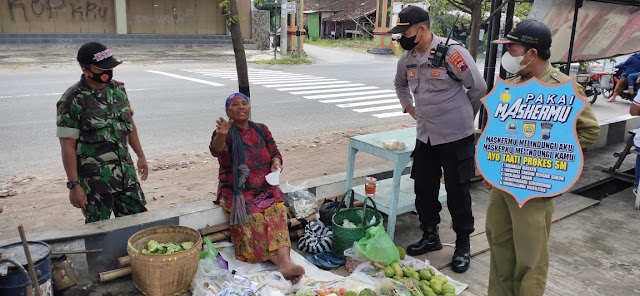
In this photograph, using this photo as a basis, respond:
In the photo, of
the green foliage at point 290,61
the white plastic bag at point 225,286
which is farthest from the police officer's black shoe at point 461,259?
the green foliage at point 290,61

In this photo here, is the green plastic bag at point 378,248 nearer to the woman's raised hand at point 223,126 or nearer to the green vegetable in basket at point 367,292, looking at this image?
the green vegetable in basket at point 367,292

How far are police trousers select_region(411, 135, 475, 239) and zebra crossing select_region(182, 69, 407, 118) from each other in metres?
6.55

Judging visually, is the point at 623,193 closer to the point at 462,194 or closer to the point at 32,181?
the point at 462,194

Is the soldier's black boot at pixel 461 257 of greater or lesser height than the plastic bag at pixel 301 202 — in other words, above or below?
below

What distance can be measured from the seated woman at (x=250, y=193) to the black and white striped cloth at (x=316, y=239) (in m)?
0.28

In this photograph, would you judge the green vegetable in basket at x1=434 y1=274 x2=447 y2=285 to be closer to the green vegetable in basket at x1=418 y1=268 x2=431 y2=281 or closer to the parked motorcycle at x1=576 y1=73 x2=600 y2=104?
the green vegetable in basket at x1=418 y1=268 x2=431 y2=281

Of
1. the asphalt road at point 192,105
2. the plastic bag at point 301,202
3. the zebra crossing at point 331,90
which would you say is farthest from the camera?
the zebra crossing at point 331,90

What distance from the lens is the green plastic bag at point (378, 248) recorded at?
3.52 m

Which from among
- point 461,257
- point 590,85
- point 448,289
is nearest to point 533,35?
point 448,289

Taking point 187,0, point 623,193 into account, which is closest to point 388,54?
point 187,0

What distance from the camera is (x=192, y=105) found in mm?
10523

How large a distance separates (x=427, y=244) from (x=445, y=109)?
1.14 meters

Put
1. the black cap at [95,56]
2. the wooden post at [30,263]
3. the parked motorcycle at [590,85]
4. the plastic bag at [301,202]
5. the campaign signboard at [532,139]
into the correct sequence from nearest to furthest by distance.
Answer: the wooden post at [30,263] < the campaign signboard at [532,139] < the black cap at [95,56] < the plastic bag at [301,202] < the parked motorcycle at [590,85]

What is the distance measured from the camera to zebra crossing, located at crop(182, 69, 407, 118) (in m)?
11.4
